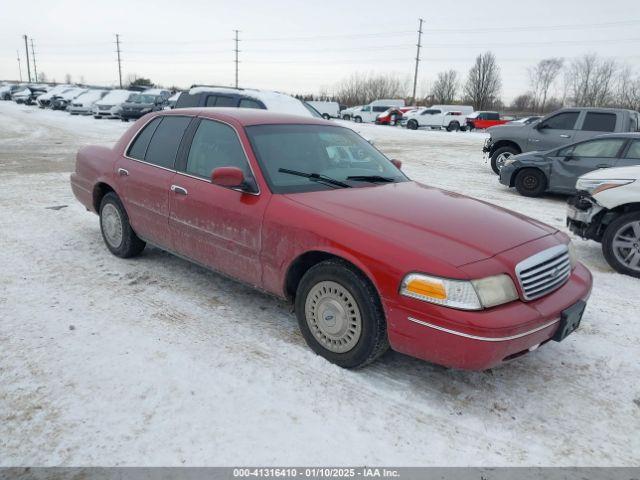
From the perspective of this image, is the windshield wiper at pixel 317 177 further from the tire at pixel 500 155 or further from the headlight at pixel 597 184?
the tire at pixel 500 155

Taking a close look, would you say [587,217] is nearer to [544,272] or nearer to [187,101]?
[544,272]

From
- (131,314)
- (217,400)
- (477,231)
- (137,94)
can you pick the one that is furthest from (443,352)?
(137,94)

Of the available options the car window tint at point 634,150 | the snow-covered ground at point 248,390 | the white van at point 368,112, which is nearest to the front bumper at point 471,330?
the snow-covered ground at point 248,390

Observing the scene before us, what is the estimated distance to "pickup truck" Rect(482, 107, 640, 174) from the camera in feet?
35.7

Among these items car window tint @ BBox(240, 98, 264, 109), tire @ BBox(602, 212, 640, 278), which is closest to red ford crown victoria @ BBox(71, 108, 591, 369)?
tire @ BBox(602, 212, 640, 278)

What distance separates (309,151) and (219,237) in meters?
0.99

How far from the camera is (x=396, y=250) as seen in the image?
9.32 ft

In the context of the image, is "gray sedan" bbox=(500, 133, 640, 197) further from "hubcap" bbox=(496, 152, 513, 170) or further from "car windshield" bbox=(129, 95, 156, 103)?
"car windshield" bbox=(129, 95, 156, 103)

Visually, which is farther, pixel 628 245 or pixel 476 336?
pixel 628 245

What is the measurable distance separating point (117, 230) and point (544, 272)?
13.4ft

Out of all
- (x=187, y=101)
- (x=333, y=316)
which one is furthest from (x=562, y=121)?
(x=333, y=316)

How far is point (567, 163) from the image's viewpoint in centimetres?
903

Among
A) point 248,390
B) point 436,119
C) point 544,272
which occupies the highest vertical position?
point 436,119

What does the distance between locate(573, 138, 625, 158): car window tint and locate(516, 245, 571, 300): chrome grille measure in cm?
632
